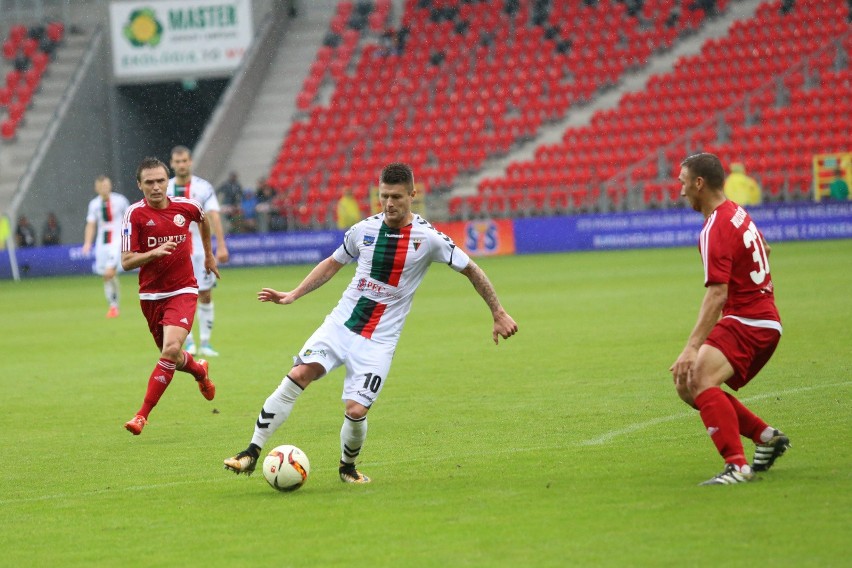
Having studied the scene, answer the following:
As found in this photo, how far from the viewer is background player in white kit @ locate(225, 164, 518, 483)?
7.48 metres

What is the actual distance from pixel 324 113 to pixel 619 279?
67.1 feet

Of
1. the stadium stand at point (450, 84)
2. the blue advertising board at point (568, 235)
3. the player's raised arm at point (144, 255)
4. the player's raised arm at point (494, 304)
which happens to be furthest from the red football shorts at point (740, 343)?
the stadium stand at point (450, 84)

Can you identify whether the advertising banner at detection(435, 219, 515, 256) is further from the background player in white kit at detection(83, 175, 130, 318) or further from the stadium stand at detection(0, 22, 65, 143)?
the stadium stand at detection(0, 22, 65, 143)

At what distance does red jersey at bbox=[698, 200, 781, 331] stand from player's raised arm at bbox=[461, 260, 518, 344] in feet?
4.17

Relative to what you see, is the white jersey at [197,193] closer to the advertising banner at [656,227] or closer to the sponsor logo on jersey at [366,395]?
the sponsor logo on jersey at [366,395]

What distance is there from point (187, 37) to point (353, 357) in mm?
37420

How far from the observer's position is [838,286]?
19.2 m

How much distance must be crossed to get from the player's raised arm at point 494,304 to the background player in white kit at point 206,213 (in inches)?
273

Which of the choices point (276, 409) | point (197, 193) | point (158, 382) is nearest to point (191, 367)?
point (158, 382)

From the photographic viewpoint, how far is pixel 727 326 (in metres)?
6.90

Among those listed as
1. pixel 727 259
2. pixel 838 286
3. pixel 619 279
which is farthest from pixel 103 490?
pixel 619 279

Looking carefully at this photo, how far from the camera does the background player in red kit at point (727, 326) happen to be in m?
6.67

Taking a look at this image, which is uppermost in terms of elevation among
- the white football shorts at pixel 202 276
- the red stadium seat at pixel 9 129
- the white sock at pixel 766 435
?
the red stadium seat at pixel 9 129

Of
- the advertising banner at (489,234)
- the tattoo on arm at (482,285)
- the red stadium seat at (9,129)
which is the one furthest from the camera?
the red stadium seat at (9,129)
